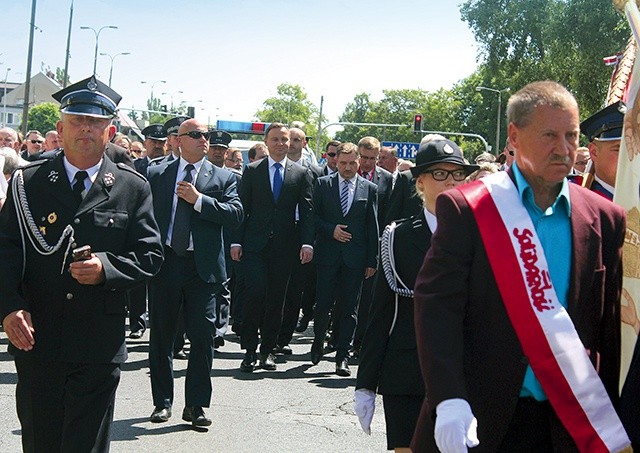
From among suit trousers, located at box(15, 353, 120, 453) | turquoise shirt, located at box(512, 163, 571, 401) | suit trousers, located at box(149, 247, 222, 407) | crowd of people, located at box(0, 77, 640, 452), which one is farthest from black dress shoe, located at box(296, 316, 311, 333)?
turquoise shirt, located at box(512, 163, 571, 401)

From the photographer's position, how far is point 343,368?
10.2 m

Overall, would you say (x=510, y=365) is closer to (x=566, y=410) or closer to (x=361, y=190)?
(x=566, y=410)

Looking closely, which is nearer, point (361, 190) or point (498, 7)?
point (361, 190)

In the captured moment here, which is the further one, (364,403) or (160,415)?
(160,415)

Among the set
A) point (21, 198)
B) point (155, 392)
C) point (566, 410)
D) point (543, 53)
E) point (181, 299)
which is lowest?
point (155, 392)

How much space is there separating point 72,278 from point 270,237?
213 inches

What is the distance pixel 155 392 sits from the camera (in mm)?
7781

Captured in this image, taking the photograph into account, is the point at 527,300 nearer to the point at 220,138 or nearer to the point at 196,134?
the point at 196,134

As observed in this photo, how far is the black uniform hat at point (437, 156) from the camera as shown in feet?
16.5

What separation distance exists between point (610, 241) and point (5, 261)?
2.88 meters

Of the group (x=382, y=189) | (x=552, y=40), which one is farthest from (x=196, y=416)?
(x=552, y=40)

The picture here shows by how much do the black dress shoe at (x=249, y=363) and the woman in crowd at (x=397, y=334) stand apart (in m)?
5.37

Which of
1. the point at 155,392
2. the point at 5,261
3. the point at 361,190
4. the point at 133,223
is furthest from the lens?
the point at 361,190

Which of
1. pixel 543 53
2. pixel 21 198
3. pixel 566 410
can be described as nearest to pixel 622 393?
pixel 566 410
